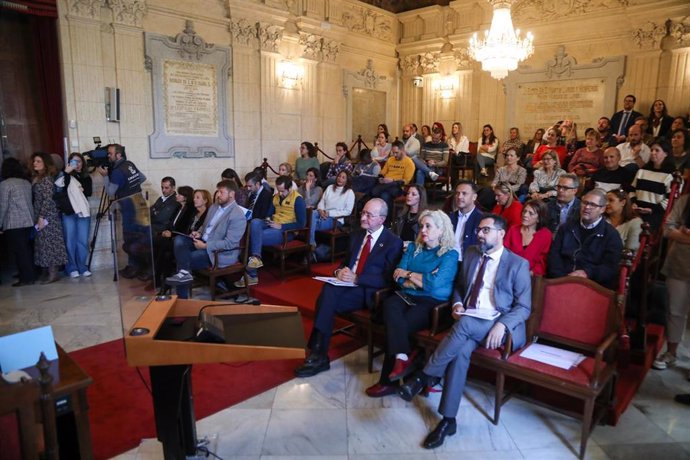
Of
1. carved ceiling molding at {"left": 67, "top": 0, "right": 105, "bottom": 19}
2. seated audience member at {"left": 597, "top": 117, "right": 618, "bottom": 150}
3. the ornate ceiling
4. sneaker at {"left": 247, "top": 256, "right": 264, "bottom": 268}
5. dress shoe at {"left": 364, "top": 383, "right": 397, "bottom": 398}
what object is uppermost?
the ornate ceiling

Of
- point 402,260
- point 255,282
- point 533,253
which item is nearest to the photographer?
point 402,260

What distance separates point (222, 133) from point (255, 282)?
400 cm

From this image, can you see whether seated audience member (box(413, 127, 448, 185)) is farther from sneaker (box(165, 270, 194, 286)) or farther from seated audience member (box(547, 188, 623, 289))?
sneaker (box(165, 270, 194, 286))

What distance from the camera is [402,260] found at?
3471 millimetres

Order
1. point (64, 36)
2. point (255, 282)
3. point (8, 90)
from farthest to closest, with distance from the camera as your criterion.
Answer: point (8, 90) → point (64, 36) → point (255, 282)

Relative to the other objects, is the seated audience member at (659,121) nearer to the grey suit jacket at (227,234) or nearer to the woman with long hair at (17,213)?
the grey suit jacket at (227,234)

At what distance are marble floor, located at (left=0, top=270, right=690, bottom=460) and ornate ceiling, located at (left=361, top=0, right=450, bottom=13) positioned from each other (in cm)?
989

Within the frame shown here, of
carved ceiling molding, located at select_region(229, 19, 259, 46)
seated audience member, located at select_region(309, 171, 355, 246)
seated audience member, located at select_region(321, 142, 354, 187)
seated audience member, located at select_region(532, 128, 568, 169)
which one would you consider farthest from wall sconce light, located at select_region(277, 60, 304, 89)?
seated audience member, located at select_region(532, 128, 568, 169)

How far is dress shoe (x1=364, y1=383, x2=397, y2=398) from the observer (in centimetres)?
319

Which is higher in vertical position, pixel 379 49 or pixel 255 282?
pixel 379 49

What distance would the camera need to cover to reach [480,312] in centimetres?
289

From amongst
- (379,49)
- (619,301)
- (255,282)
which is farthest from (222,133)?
(619,301)

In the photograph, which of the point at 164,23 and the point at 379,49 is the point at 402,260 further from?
the point at 379,49

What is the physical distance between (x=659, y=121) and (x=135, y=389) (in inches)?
334
